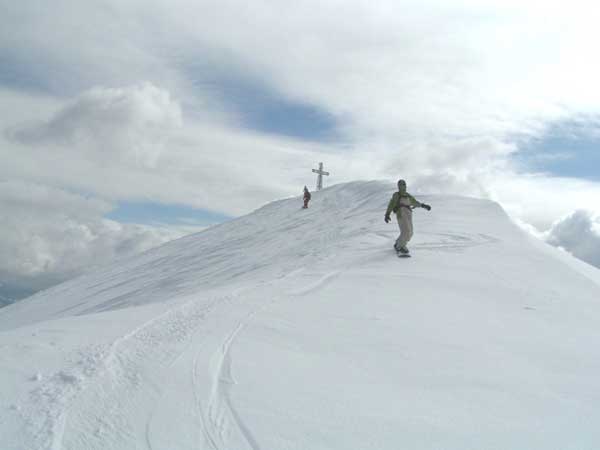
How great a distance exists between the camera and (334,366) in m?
5.35

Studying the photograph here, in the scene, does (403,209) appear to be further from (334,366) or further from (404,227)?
(334,366)

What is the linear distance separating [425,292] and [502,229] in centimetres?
763

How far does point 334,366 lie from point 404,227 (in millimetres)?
7301

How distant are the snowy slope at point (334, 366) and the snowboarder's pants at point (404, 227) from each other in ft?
3.43

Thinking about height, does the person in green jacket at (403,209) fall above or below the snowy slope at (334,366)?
above

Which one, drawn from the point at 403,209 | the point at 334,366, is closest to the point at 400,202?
the point at 403,209

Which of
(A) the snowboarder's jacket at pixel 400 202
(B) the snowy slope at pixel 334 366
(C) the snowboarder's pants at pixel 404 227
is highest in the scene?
(A) the snowboarder's jacket at pixel 400 202

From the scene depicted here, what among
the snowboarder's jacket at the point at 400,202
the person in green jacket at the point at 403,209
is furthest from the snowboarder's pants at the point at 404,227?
the snowboarder's jacket at the point at 400,202

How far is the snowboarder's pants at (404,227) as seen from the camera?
11.9 m

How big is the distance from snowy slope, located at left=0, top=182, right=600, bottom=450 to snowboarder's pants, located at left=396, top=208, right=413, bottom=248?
1046 millimetres

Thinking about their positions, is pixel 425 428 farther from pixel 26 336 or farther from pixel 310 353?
pixel 26 336

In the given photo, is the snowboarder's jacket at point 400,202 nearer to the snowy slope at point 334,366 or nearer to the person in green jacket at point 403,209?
the person in green jacket at point 403,209

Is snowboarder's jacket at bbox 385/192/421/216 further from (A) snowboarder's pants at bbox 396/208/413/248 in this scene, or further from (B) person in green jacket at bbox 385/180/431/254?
(A) snowboarder's pants at bbox 396/208/413/248

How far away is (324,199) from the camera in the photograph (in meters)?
32.8
